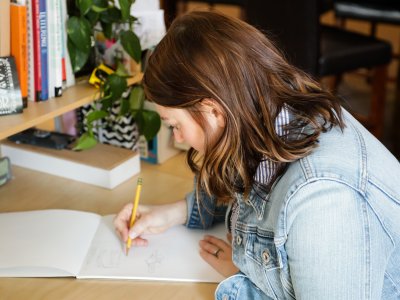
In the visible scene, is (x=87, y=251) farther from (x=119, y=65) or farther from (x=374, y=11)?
(x=374, y=11)

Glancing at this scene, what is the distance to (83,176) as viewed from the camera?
1445mm

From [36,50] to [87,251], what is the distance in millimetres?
424

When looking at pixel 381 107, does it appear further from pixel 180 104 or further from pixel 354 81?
pixel 180 104

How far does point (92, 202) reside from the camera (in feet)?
4.49

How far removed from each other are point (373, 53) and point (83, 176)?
A: 6.12 feet

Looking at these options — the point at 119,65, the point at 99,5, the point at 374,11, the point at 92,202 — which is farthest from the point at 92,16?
the point at 374,11

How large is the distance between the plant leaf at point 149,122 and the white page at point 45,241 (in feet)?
0.93

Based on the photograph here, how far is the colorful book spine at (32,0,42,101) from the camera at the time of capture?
1.20 metres

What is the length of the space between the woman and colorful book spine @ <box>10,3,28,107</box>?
1.15ft

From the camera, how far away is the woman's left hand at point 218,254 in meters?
1.12

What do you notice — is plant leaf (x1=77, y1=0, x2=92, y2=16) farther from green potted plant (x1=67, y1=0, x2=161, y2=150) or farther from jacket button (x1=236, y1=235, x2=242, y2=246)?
jacket button (x1=236, y1=235, x2=242, y2=246)

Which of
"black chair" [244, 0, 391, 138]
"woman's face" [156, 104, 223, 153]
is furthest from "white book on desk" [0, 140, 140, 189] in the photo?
"black chair" [244, 0, 391, 138]

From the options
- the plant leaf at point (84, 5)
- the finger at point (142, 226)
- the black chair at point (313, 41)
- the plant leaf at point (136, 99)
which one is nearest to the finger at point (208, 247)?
the finger at point (142, 226)

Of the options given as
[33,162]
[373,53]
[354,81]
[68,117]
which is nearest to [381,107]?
[373,53]
